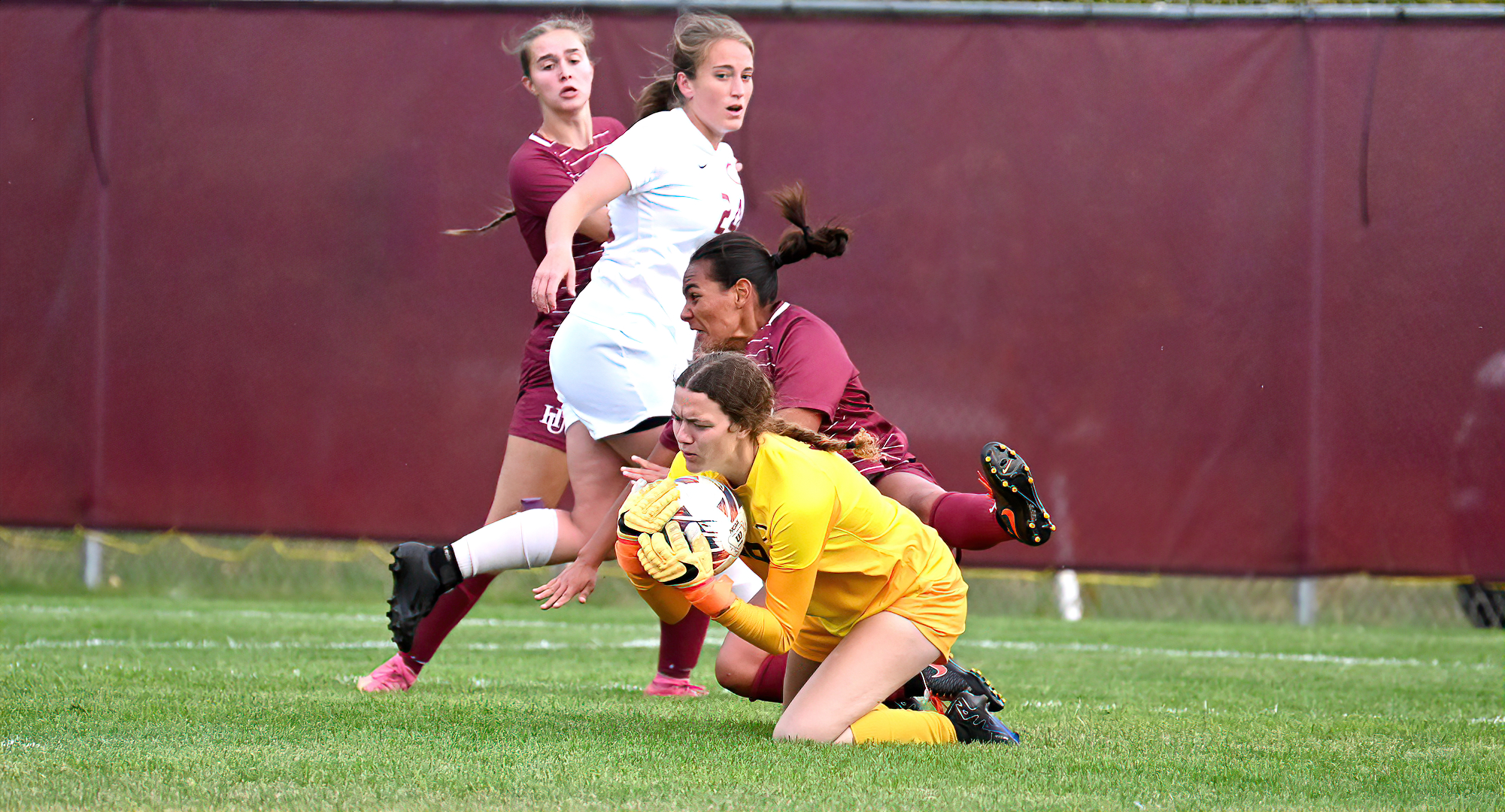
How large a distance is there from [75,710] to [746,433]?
1755mm

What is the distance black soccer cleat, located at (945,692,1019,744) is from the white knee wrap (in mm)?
775

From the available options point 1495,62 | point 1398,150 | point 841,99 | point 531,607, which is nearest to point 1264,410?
point 1398,150

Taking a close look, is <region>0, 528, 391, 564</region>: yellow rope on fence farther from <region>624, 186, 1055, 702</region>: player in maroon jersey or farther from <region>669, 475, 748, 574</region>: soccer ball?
<region>669, 475, 748, 574</region>: soccer ball

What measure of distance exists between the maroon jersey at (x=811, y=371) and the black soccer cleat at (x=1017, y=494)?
358 mm

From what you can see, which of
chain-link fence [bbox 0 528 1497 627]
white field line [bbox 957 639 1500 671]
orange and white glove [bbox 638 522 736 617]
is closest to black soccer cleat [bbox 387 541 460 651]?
orange and white glove [bbox 638 522 736 617]

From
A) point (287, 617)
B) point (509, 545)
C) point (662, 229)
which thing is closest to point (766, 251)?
point (662, 229)

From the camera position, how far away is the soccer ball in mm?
3121

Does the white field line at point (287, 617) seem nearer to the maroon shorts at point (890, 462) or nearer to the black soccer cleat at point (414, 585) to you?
the black soccer cleat at point (414, 585)

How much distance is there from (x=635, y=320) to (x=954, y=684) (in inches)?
51.6

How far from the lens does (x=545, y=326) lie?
449 centimetres

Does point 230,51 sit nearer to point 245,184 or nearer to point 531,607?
point 245,184

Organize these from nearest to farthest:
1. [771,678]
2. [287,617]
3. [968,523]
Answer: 1. [968,523]
2. [771,678]
3. [287,617]

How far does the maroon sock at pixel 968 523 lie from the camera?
3770 mm

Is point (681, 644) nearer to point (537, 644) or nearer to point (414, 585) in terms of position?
point (414, 585)
